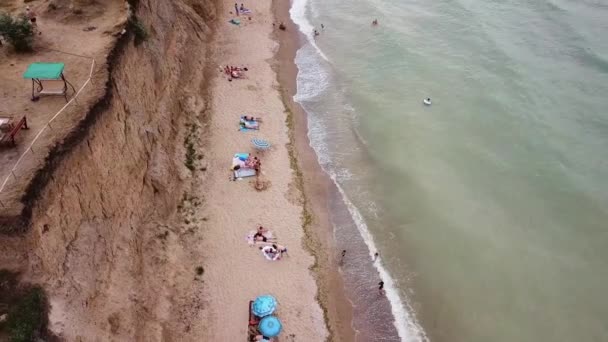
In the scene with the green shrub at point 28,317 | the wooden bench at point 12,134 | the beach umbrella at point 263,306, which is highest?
the wooden bench at point 12,134

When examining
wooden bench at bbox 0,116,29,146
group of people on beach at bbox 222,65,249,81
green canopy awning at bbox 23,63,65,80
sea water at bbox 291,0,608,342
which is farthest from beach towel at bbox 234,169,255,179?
wooden bench at bbox 0,116,29,146

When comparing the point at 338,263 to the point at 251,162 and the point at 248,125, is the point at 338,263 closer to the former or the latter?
the point at 251,162

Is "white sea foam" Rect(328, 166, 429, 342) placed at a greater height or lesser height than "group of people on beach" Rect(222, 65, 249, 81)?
lesser

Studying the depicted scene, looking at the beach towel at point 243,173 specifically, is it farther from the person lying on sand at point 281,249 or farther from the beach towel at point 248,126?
the person lying on sand at point 281,249

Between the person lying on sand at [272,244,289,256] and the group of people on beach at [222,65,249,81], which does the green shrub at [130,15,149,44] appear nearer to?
the group of people on beach at [222,65,249,81]

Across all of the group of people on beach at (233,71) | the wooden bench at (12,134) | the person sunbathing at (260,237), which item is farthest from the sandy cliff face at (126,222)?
the group of people on beach at (233,71)

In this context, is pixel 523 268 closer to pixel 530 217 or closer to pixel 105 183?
pixel 530 217
